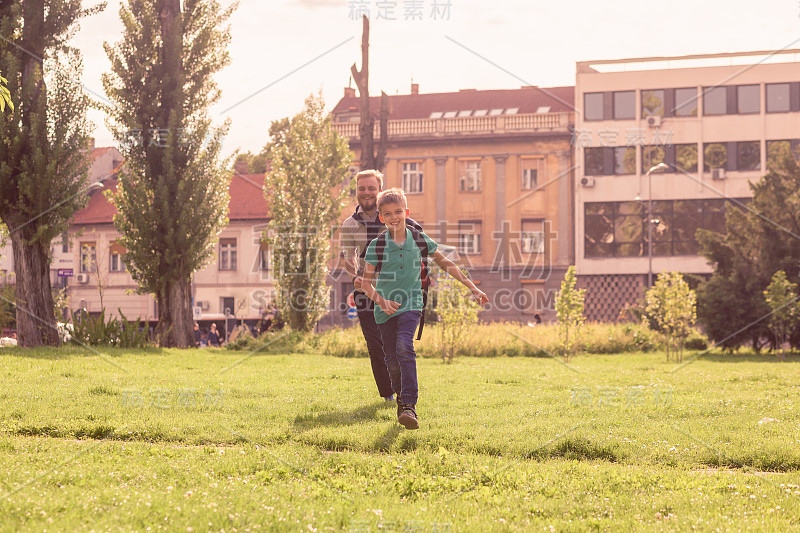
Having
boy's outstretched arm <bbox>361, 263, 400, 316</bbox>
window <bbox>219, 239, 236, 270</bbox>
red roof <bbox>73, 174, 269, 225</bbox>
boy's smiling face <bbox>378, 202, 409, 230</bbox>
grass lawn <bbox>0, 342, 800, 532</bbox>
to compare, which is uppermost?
red roof <bbox>73, 174, 269, 225</bbox>

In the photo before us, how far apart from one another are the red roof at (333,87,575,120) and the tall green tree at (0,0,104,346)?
3572cm

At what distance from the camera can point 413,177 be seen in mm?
49750

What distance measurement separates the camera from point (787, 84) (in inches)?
1810

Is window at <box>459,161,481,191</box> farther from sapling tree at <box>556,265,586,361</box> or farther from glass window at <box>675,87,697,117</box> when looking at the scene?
sapling tree at <box>556,265,586,361</box>

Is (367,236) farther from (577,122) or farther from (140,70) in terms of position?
(577,122)

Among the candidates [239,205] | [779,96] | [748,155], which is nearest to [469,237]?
[239,205]

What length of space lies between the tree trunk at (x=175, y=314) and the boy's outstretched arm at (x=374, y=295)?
1525 cm

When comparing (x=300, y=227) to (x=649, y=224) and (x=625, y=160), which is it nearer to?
(x=649, y=224)

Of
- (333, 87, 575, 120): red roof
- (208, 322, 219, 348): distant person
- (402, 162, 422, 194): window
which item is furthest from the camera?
(333, 87, 575, 120): red roof

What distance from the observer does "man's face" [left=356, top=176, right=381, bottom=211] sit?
27.5 feet

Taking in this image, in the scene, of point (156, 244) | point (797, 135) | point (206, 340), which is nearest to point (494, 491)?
point (156, 244)

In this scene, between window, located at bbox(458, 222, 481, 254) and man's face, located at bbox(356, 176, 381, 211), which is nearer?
man's face, located at bbox(356, 176, 381, 211)

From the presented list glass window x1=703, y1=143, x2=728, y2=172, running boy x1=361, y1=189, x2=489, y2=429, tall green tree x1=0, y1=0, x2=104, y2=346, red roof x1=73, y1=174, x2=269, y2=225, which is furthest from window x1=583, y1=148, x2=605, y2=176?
running boy x1=361, y1=189, x2=489, y2=429

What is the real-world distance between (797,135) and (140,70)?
38.2 metres
